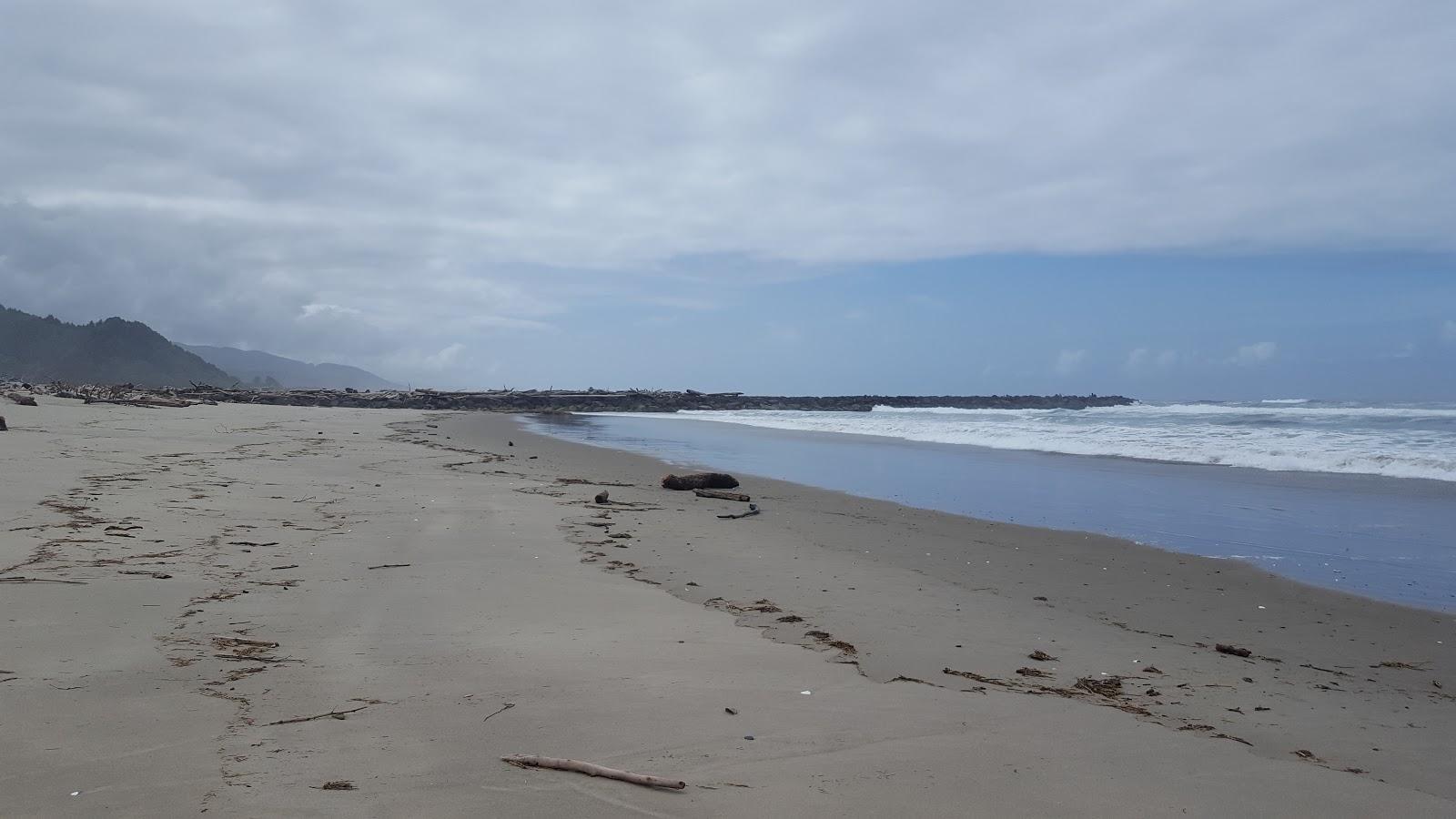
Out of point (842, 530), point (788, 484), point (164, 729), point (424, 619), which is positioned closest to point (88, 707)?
point (164, 729)

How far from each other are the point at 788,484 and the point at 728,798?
32.8 ft

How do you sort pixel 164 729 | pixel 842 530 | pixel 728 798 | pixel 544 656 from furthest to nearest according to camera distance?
pixel 842 530 → pixel 544 656 → pixel 164 729 → pixel 728 798

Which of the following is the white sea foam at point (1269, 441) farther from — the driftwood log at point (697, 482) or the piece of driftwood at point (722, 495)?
the piece of driftwood at point (722, 495)

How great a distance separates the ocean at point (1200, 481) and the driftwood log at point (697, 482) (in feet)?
6.66

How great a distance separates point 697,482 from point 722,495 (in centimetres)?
78

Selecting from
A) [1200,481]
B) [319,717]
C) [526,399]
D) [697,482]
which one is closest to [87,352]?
[526,399]

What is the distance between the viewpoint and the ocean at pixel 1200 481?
7535 millimetres

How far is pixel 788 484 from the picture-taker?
12414 mm

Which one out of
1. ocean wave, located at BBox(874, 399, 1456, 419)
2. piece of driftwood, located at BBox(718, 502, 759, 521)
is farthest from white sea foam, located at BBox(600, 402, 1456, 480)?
piece of driftwood, located at BBox(718, 502, 759, 521)

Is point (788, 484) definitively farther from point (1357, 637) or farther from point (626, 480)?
point (1357, 637)

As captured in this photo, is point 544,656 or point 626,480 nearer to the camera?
point 544,656

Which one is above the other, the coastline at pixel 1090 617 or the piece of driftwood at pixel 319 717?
the piece of driftwood at pixel 319 717

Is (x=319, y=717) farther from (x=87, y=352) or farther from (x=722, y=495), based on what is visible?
(x=87, y=352)

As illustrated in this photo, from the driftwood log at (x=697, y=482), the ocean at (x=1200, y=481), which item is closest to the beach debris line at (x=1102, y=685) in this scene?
the ocean at (x=1200, y=481)
